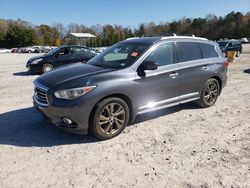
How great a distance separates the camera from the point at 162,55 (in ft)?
18.9

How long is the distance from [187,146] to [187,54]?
7.99 ft

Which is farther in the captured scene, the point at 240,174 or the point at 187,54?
the point at 187,54

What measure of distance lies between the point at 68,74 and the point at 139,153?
1.98 meters

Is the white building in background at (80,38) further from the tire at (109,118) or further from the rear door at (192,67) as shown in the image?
the tire at (109,118)

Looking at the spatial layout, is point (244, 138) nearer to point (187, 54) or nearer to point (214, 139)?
point (214, 139)

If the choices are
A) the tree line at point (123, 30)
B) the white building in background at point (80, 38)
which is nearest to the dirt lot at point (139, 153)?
the white building in background at point (80, 38)

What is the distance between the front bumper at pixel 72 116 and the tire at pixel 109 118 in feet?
0.51

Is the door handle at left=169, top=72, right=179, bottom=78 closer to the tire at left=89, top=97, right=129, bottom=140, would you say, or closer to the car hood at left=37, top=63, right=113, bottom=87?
the tire at left=89, top=97, right=129, bottom=140

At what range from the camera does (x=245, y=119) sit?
6035 millimetres

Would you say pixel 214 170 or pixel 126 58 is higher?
pixel 126 58

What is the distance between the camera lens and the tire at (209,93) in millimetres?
6773

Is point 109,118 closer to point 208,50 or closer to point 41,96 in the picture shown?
point 41,96

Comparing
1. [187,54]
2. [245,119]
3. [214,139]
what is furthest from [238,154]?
[187,54]

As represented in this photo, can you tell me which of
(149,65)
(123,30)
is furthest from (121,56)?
(123,30)
